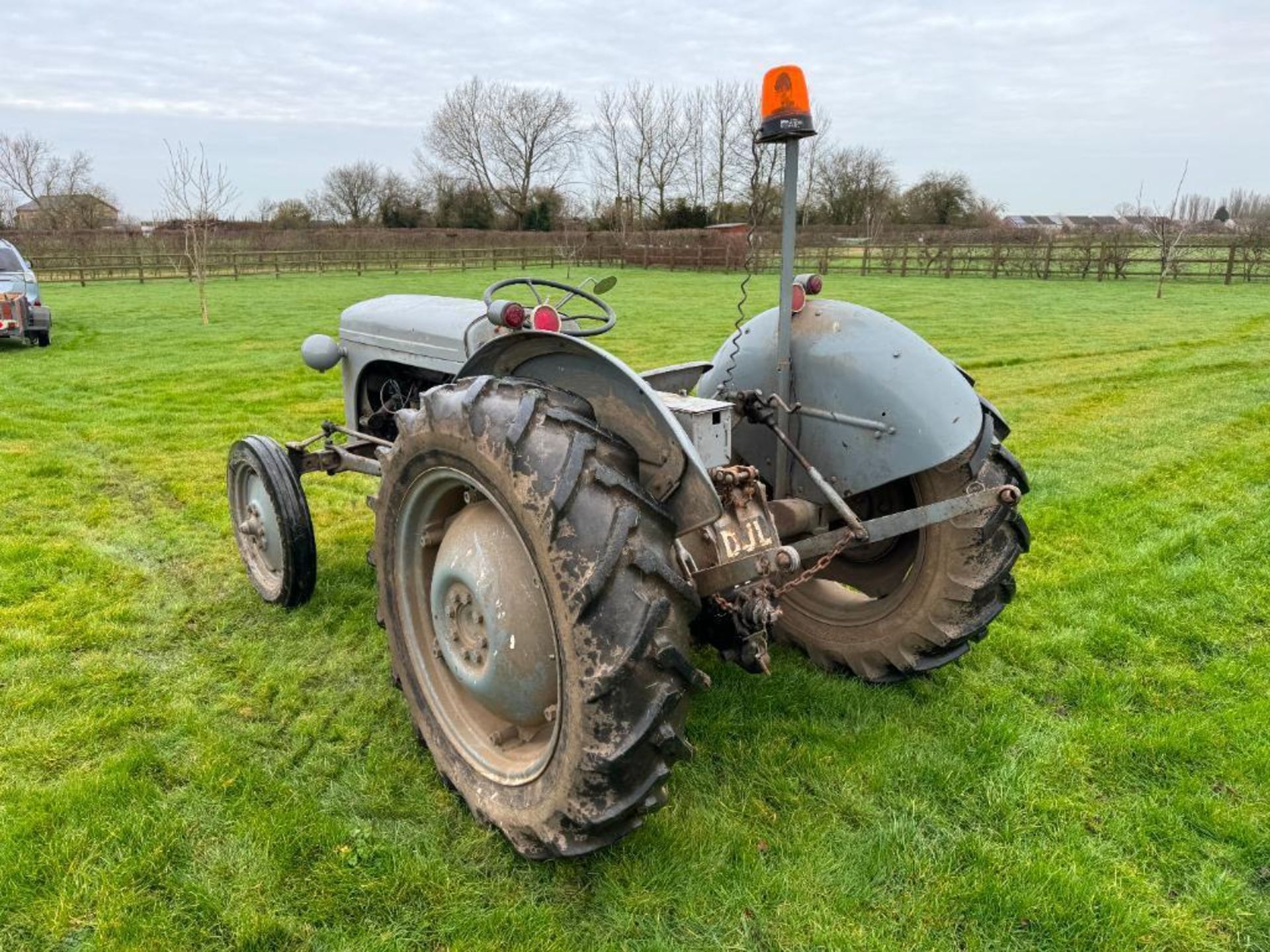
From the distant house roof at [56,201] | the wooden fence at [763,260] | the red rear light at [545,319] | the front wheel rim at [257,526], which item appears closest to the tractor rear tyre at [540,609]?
the red rear light at [545,319]

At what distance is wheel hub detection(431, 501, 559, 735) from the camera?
2025mm

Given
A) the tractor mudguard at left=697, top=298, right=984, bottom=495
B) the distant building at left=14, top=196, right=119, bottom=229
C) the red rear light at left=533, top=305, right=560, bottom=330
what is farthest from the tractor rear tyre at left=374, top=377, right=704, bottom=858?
the distant building at left=14, top=196, right=119, bottom=229

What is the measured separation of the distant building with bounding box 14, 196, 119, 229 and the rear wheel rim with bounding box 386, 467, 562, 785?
4053cm

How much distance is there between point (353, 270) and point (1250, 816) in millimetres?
30830

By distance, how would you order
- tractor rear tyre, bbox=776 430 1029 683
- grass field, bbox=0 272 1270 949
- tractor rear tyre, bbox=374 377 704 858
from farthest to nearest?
1. tractor rear tyre, bbox=776 430 1029 683
2. grass field, bbox=0 272 1270 949
3. tractor rear tyre, bbox=374 377 704 858

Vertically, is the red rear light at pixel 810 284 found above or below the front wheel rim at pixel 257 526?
above

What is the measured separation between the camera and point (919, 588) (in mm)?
2580

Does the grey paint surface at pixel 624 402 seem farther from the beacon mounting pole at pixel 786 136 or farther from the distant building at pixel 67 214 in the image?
the distant building at pixel 67 214

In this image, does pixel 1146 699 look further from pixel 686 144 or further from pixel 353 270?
pixel 686 144

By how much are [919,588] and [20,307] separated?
13.0 metres

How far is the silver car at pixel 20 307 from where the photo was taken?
11102 mm

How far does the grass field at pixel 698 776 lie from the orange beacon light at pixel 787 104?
1783 millimetres

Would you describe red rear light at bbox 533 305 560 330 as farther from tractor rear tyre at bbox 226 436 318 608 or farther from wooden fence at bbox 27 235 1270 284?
wooden fence at bbox 27 235 1270 284

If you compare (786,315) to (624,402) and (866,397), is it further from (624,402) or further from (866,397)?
(624,402)
